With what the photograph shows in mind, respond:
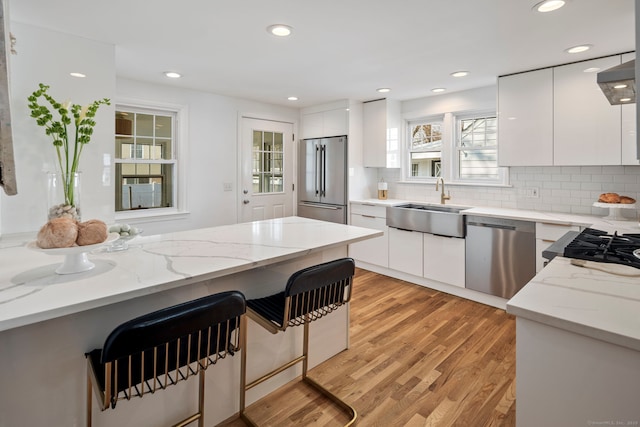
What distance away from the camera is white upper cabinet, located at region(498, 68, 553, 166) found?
318 cm

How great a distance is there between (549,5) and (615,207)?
1808mm

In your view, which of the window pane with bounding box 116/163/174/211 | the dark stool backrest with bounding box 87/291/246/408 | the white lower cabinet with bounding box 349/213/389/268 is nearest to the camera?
the dark stool backrest with bounding box 87/291/246/408

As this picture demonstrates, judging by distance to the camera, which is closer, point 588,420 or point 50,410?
point 588,420

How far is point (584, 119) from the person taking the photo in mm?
2971

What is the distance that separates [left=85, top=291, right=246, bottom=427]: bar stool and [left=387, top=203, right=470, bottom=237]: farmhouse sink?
283 centimetres

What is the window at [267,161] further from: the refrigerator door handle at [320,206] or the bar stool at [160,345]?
the bar stool at [160,345]

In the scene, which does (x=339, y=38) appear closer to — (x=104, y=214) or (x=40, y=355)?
Result: (x=104, y=214)

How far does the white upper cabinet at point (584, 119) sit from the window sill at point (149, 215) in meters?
4.05

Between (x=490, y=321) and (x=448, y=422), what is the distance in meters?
1.52

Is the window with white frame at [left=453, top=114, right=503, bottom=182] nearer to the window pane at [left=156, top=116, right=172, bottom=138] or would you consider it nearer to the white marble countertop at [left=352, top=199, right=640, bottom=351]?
the white marble countertop at [left=352, top=199, right=640, bottom=351]

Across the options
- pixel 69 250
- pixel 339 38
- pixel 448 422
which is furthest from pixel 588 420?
pixel 339 38

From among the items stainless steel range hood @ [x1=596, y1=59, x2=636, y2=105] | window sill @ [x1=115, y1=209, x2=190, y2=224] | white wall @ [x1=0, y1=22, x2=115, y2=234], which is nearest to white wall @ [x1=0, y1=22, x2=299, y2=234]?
white wall @ [x1=0, y1=22, x2=115, y2=234]

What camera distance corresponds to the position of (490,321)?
3.05 metres

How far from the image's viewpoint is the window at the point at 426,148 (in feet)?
14.8
